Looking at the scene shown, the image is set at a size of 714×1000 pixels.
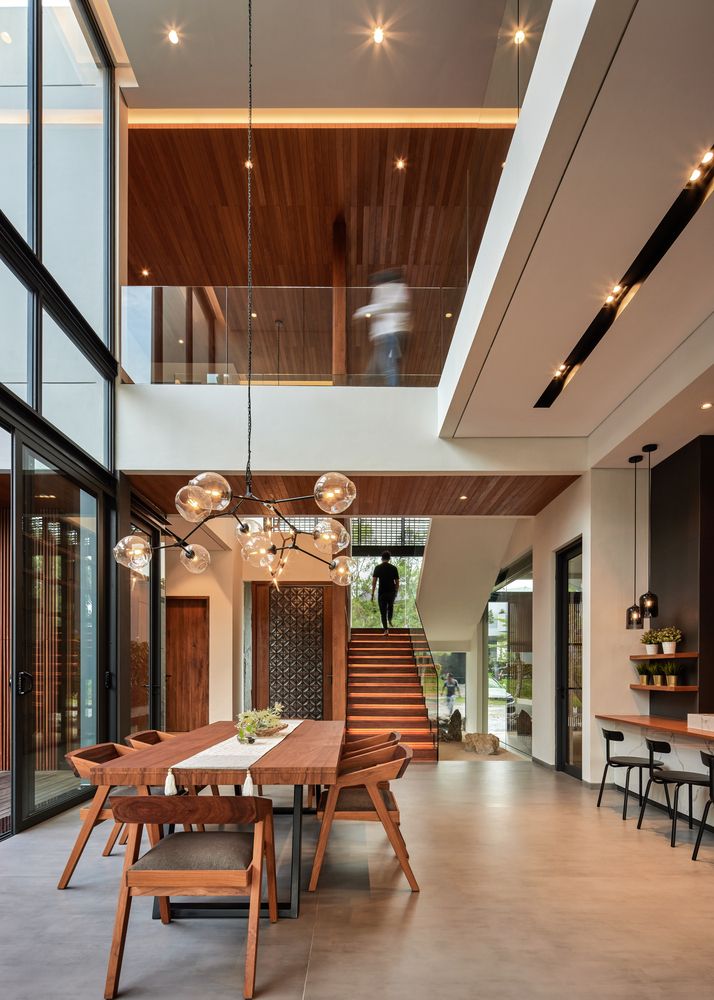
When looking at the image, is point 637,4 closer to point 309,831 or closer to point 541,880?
point 541,880

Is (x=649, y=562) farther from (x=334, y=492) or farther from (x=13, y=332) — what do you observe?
(x=13, y=332)

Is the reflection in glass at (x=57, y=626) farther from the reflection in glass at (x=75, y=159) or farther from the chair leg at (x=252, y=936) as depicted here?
the chair leg at (x=252, y=936)

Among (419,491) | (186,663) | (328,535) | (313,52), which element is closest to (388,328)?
(419,491)

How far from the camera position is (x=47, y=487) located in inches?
251

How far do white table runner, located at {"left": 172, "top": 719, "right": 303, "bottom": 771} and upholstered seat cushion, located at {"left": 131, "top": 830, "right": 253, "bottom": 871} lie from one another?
35cm

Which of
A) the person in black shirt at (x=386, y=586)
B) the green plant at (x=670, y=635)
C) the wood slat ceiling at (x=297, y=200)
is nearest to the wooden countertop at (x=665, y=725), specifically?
the green plant at (x=670, y=635)

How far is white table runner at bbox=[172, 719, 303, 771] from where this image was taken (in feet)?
12.8

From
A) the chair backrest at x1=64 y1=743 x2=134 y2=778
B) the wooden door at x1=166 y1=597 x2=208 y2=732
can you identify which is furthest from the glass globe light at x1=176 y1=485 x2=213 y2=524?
the wooden door at x1=166 y1=597 x2=208 y2=732

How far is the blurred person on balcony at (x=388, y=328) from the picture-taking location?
8.45 metres

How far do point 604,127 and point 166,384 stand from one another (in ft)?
19.3

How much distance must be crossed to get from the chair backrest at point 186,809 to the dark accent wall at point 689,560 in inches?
187

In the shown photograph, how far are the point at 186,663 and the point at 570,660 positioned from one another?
7124 mm

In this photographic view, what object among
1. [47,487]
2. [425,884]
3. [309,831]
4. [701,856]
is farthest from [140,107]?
[701,856]

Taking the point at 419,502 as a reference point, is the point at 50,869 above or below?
below
